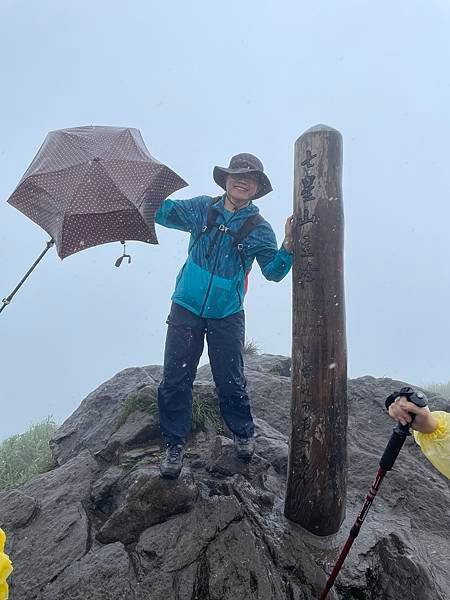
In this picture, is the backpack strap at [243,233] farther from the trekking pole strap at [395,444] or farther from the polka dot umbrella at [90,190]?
the trekking pole strap at [395,444]

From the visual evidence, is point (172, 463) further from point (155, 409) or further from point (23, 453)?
point (23, 453)

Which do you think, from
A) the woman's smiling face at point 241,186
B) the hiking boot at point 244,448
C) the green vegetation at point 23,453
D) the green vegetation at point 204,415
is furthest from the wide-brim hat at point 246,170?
the green vegetation at point 23,453

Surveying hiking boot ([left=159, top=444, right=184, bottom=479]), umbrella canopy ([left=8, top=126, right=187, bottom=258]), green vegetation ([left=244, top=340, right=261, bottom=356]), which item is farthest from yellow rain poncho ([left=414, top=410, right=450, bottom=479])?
green vegetation ([left=244, top=340, right=261, bottom=356])

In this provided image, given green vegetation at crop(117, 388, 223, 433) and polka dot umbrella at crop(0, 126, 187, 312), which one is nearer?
polka dot umbrella at crop(0, 126, 187, 312)

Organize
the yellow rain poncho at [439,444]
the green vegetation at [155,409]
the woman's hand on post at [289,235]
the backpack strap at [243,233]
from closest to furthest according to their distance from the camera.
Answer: the yellow rain poncho at [439,444] < the woman's hand on post at [289,235] < the backpack strap at [243,233] < the green vegetation at [155,409]

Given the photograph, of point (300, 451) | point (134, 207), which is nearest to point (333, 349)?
point (300, 451)

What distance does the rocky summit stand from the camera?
3781mm

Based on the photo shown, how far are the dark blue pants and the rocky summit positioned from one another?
18.5 inches

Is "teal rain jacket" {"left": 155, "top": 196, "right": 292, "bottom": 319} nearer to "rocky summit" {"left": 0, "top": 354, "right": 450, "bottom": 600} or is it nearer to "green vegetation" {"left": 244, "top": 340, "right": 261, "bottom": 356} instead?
"rocky summit" {"left": 0, "top": 354, "right": 450, "bottom": 600}

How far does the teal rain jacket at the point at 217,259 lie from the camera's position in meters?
4.92

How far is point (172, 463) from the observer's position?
455 cm

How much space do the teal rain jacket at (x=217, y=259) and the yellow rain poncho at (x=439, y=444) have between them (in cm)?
261

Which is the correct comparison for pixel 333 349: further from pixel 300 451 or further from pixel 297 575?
pixel 297 575

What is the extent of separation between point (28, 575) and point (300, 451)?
115 inches
